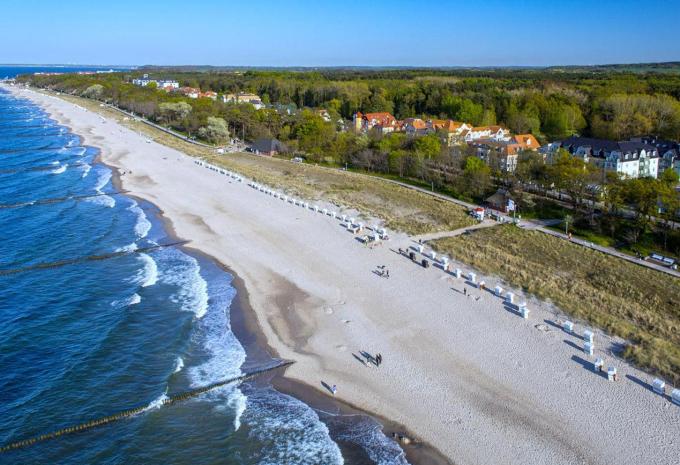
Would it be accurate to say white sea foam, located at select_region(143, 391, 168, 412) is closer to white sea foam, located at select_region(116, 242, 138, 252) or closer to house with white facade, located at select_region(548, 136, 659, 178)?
white sea foam, located at select_region(116, 242, 138, 252)

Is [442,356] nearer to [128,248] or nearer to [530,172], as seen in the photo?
[128,248]

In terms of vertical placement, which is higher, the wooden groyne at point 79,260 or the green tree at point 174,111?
the green tree at point 174,111

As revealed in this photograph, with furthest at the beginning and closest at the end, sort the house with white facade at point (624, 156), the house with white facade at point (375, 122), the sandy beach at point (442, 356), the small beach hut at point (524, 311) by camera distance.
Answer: the house with white facade at point (375, 122), the house with white facade at point (624, 156), the small beach hut at point (524, 311), the sandy beach at point (442, 356)

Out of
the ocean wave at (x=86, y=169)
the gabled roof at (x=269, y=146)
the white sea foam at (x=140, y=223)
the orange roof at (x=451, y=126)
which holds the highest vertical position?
the orange roof at (x=451, y=126)

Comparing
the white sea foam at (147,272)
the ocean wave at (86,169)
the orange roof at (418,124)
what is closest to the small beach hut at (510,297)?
the white sea foam at (147,272)

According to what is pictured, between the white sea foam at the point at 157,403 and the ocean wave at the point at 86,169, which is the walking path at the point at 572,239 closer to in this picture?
the white sea foam at the point at 157,403

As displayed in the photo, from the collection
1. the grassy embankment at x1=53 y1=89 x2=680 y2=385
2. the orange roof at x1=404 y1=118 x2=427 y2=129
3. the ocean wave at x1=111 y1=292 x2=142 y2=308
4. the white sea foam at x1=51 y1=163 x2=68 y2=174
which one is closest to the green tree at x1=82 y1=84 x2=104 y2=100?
the white sea foam at x1=51 y1=163 x2=68 y2=174

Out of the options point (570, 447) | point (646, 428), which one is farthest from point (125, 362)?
point (646, 428)
